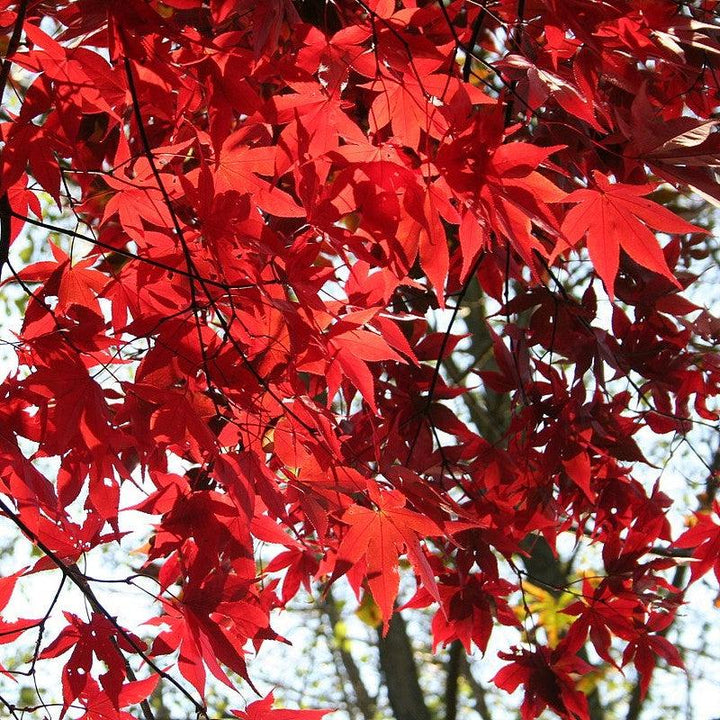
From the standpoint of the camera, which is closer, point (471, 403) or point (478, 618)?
point (478, 618)

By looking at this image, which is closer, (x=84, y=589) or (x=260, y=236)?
(x=260, y=236)

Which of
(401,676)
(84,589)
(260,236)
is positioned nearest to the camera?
(260,236)

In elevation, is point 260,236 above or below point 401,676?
below

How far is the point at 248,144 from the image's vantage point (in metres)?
0.99

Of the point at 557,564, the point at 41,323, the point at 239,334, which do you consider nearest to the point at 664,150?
the point at 239,334

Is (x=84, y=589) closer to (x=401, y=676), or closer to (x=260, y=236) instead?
(x=260, y=236)

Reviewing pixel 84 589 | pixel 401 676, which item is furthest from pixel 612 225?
pixel 401 676

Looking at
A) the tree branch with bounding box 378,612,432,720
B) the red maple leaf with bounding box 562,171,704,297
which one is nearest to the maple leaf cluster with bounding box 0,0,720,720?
the red maple leaf with bounding box 562,171,704,297

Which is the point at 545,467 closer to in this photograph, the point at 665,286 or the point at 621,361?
the point at 621,361

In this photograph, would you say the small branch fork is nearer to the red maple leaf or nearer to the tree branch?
the red maple leaf

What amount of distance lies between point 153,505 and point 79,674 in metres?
0.24

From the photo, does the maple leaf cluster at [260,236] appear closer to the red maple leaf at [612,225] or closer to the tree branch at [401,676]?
the red maple leaf at [612,225]

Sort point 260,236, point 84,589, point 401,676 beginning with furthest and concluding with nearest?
point 401,676
point 84,589
point 260,236

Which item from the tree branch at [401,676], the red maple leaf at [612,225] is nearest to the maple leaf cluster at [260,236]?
the red maple leaf at [612,225]
